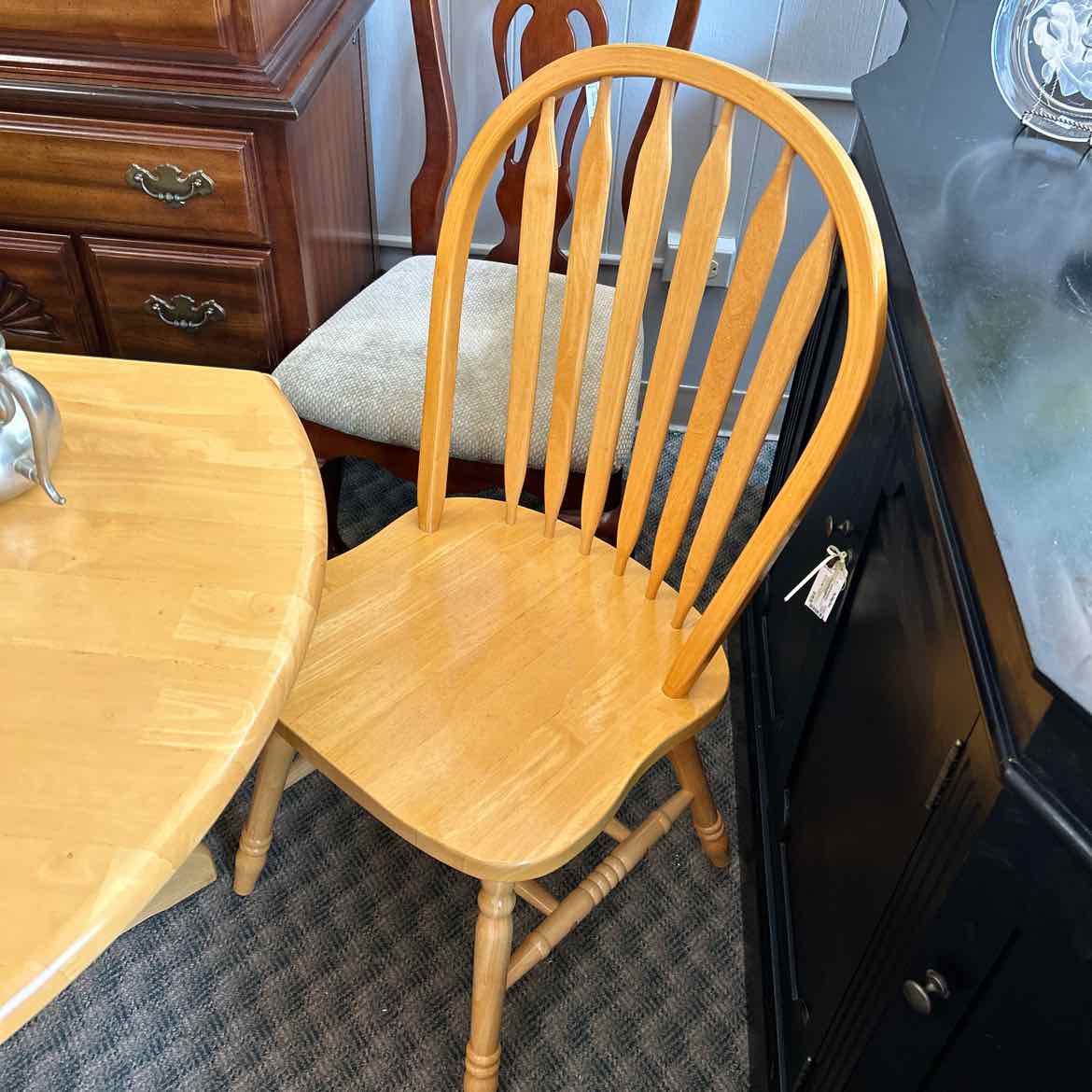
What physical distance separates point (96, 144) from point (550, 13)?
73 cm

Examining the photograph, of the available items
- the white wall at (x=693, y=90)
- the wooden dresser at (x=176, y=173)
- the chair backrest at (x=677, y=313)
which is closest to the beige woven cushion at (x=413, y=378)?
the wooden dresser at (x=176, y=173)

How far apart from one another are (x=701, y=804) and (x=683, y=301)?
2.29 feet

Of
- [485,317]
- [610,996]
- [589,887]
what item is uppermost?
[485,317]

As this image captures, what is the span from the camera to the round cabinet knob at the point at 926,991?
2.26 feet

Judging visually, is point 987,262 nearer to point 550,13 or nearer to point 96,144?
point 550,13

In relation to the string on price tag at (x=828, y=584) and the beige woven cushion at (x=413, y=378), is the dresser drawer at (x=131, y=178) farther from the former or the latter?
the string on price tag at (x=828, y=584)

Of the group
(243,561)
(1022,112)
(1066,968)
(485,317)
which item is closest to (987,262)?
(1022,112)

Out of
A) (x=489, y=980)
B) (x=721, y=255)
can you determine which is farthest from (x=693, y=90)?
(x=489, y=980)

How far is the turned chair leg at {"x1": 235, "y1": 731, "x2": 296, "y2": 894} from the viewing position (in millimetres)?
1210

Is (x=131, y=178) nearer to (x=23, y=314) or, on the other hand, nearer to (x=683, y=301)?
(x=23, y=314)

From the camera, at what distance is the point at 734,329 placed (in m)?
0.93

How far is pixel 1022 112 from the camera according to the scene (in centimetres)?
114

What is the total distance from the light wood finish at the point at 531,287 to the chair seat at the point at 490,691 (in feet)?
0.42

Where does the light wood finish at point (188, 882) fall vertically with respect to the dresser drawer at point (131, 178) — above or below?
below
